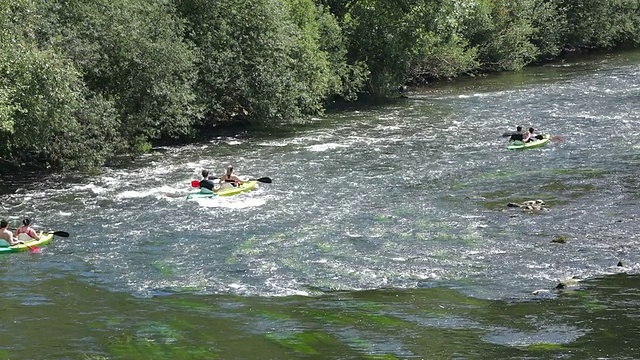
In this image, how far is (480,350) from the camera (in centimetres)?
1457

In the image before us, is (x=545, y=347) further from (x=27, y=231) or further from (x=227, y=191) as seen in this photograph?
(x=227, y=191)

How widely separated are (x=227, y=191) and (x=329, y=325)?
12437 millimetres

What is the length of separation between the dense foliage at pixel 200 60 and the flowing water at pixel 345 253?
1728 millimetres

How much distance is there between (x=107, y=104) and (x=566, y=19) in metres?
42.3

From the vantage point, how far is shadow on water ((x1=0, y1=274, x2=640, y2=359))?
48.2 feet

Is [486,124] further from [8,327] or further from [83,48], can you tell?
[8,327]

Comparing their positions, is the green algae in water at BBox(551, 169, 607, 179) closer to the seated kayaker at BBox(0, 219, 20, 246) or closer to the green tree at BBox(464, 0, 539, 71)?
the seated kayaker at BBox(0, 219, 20, 246)

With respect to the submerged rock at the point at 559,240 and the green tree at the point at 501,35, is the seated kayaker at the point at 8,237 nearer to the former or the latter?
the submerged rock at the point at 559,240

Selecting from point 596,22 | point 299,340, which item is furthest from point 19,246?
point 596,22

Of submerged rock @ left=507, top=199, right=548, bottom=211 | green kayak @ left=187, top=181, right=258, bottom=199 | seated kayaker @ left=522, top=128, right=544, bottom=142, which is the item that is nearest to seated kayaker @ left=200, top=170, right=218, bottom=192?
green kayak @ left=187, top=181, right=258, bottom=199

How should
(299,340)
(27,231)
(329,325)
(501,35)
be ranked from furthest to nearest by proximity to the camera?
(501,35) < (27,231) < (329,325) < (299,340)

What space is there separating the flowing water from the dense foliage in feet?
5.67

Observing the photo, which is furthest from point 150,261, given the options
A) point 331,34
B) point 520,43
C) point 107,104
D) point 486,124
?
point 520,43

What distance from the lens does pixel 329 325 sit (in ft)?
53.2
